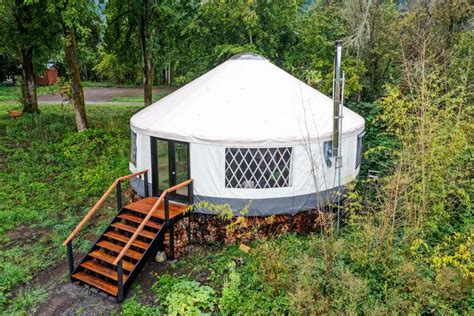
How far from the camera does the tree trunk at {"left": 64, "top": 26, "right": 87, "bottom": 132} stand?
9.98 metres

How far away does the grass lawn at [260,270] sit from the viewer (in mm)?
4070

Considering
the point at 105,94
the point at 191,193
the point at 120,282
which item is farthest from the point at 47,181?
the point at 105,94

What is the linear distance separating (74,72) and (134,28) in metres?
3.48

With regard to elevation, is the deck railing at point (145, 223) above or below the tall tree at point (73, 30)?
below

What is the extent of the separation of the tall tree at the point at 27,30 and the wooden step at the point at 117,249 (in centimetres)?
775

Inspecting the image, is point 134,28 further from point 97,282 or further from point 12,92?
point 12,92

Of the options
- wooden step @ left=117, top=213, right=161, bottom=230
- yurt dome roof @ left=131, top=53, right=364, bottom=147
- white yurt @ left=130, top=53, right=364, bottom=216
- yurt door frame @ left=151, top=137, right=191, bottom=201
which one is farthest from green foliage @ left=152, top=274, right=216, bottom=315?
yurt dome roof @ left=131, top=53, right=364, bottom=147

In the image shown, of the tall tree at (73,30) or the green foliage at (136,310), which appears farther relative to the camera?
the tall tree at (73,30)

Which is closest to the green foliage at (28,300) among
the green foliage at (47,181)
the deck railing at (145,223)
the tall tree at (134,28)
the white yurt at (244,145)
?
the green foliage at (47,181)

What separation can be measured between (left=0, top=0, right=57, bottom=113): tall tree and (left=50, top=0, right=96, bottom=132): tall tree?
0.98 metres

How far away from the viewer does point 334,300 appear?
4.10 metres

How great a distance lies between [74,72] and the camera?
1023 centimetres

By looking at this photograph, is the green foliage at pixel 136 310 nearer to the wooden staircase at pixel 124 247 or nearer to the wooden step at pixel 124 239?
the wooden staircase at pixel 124 247

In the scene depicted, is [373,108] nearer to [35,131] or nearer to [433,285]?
[433,285]
